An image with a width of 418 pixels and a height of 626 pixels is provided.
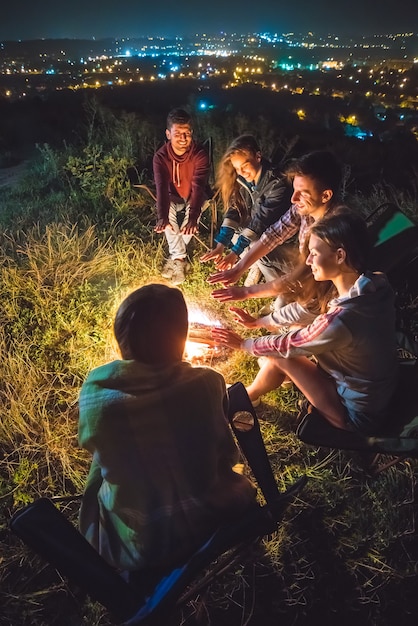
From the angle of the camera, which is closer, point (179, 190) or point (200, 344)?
point (200, 344)

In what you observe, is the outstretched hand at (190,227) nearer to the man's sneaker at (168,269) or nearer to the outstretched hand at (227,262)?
the man's sneaker at (168,269)

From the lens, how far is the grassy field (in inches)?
76.4

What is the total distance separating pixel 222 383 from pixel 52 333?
1.90 meters

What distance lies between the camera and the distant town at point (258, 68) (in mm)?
24406

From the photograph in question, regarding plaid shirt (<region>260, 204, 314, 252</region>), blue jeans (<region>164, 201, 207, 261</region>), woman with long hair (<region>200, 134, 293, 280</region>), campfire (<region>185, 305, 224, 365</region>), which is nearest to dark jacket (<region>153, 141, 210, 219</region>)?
blue jeans (<region>164, 201, 207, 261</region>)

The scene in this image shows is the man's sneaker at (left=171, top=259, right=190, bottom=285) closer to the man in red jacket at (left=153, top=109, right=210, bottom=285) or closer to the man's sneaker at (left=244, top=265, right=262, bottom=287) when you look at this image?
the man in red jacket at (left=153, top=109, right=210, bottom=285)

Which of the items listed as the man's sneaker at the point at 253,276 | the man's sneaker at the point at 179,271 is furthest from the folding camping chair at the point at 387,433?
the man's sneaker at the point at 179,271

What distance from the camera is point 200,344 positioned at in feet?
9.16

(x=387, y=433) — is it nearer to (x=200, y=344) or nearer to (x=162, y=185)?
(x=200, y=344)

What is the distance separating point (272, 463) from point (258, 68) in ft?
146

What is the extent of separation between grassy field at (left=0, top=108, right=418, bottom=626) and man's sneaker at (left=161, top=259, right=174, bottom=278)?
10 centimetres

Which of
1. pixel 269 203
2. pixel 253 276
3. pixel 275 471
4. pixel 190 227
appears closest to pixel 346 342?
pixel 275 471

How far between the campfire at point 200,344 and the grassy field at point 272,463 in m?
0.13

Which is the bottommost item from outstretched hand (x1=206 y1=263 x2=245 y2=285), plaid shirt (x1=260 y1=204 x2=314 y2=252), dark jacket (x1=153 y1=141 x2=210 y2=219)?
outstretched hand (x1=206 y1=263 x2=245 y2=285)
